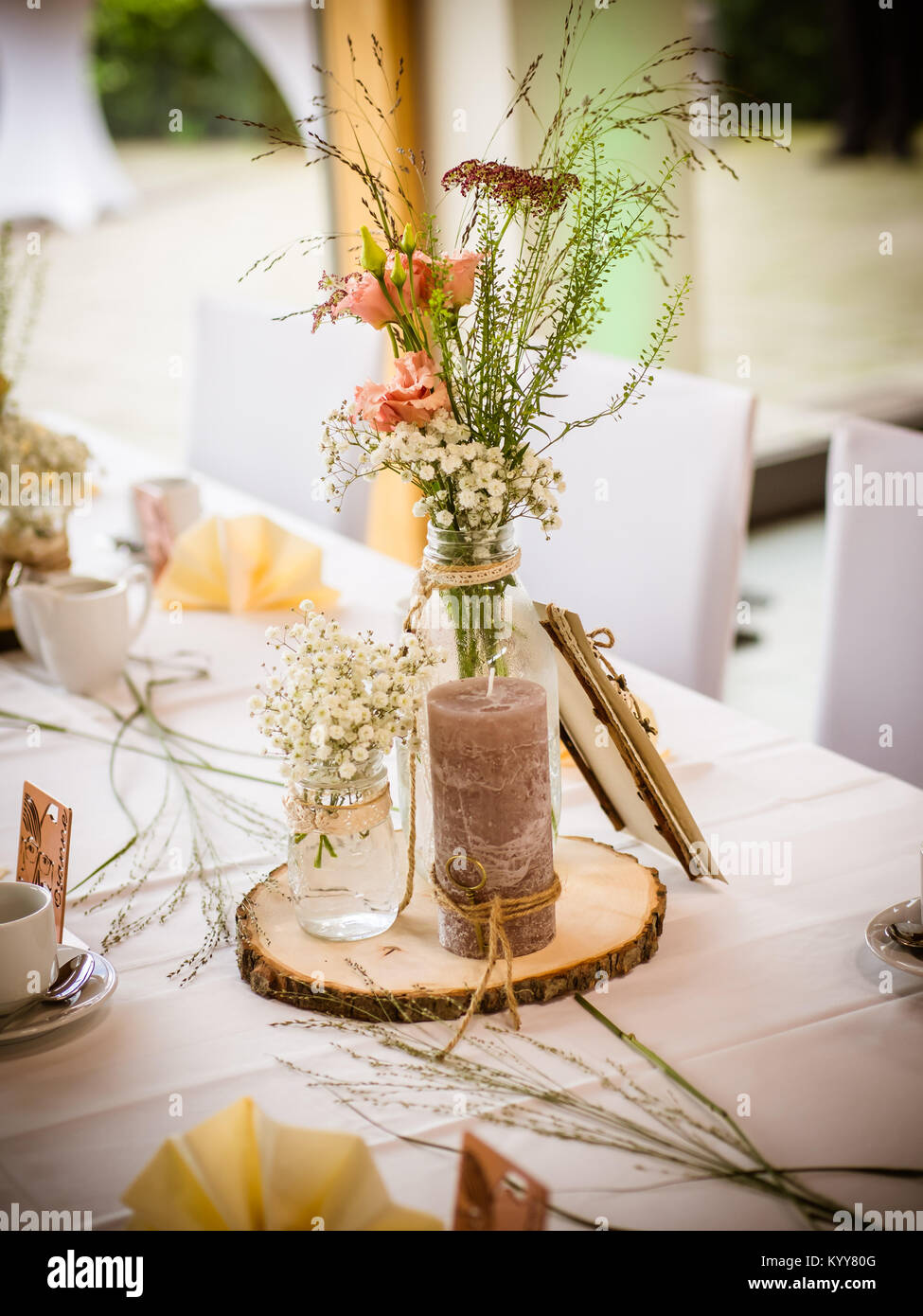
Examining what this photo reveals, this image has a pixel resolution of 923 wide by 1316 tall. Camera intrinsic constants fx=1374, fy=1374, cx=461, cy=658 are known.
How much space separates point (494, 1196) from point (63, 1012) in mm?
392

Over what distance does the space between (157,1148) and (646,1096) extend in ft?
1.08

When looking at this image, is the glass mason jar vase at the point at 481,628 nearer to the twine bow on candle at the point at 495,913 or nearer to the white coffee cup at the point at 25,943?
the twine bow on candle at the point at 495,913

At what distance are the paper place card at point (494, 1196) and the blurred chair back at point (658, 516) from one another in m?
1.12

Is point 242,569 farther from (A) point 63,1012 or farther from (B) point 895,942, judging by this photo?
(B) point 895,942

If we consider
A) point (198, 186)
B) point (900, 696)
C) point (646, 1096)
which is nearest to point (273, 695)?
point (646, 1096)

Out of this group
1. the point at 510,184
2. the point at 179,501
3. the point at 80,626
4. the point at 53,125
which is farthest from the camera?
the point at 53,125

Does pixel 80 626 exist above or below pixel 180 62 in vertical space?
below

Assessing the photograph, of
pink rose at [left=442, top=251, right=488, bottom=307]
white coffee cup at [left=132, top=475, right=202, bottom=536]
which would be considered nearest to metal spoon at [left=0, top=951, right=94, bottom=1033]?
pink rose at [left=442, top=251, right=488, bottom=307]

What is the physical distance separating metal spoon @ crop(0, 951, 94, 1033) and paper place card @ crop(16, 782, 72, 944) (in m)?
0.04

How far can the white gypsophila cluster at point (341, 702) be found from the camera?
39.7 inches

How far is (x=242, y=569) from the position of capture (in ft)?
6.31

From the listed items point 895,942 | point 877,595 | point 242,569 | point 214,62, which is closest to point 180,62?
point 214,62

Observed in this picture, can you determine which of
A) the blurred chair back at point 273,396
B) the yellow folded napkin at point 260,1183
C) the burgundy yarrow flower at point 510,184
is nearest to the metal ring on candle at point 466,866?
the yellow folded napkin at point 260,1183

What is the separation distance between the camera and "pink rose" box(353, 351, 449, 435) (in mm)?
1033
